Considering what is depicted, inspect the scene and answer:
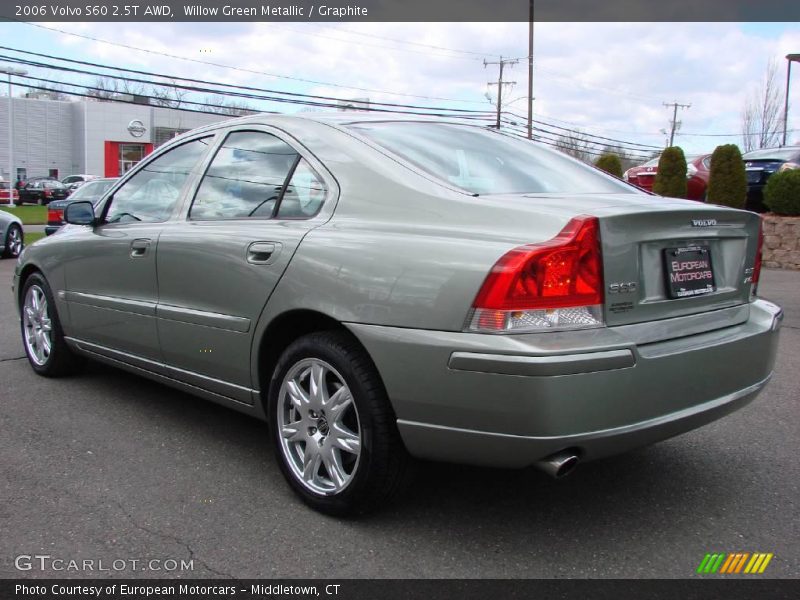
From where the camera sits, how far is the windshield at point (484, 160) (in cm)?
310

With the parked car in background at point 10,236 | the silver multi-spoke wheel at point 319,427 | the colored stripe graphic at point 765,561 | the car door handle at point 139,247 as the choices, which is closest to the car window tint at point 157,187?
the car door handle at point 139,247

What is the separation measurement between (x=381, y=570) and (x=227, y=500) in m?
0.89

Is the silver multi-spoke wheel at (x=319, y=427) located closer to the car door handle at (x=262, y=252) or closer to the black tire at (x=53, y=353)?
the car door handle at (x=262, y=252)

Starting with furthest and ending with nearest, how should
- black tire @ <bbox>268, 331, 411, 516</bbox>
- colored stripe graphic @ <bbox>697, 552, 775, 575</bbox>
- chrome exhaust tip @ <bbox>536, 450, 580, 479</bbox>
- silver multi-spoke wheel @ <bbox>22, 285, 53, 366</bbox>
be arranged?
silver multi-spoke wheel @ <bbox>22, 285, 53, 366</bbox>, black tire @ <bbox>268, 331, 411, 516</bbox>, colored stripe graphic @ <bbox>697, 552, 775, 575</bbox>, chrome exhaust tip @ <bbox>536, 450, 580, 479</bbox>

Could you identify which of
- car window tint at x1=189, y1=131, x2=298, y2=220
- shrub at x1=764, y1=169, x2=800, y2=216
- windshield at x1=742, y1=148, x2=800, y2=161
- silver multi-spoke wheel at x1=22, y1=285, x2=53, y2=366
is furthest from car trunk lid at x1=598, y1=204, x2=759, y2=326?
windshield at x1=742, y1=148, x2=800, y2=161

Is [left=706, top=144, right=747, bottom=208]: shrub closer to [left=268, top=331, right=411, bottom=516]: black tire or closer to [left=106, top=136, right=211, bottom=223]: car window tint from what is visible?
[left=106, top=136, right=211, bottom=223]: car window tint

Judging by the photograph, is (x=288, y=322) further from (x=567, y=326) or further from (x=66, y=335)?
(x=66, y=335)

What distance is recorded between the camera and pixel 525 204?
269 centimetres

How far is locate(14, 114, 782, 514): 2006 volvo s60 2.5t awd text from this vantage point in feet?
7.93

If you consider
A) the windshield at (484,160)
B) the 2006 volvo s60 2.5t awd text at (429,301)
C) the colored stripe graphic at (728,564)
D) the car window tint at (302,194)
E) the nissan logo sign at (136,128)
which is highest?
the nissan logo sign at (136,128)

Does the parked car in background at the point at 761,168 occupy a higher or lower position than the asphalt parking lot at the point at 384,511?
higher

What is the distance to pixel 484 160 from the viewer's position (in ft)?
11.0

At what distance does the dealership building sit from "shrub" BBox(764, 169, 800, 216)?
48.7m

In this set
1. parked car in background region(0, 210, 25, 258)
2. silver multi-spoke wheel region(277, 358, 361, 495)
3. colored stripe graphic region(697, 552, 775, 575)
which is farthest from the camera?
parked car in background region(0, 210, 25, 258)
